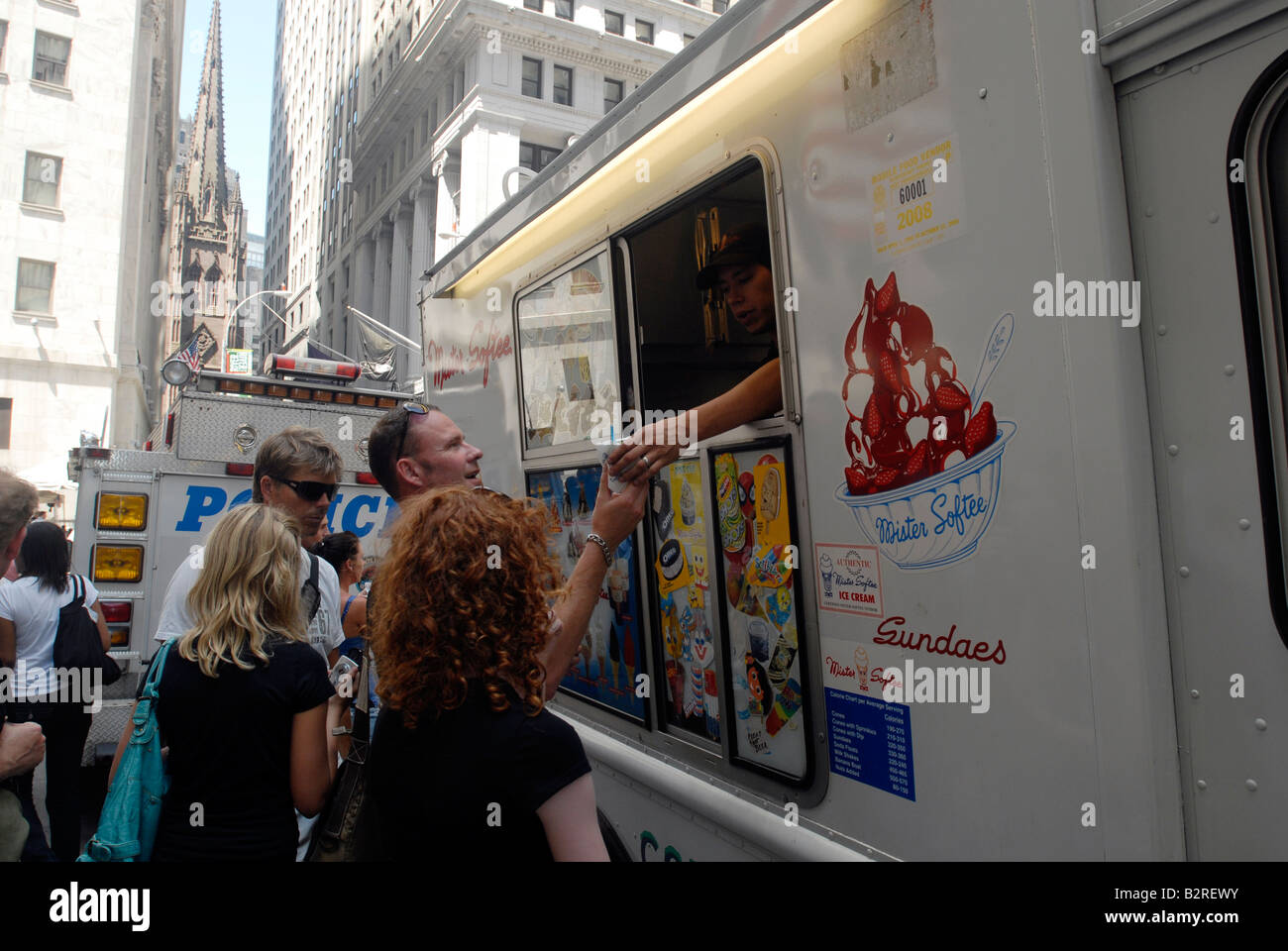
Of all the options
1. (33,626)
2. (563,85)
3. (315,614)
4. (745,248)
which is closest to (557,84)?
(563,85)

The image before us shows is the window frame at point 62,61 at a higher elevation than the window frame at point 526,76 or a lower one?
lower

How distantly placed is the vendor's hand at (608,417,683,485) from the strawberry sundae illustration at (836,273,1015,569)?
0.59 metres

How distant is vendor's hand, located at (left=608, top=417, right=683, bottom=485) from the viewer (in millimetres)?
2402

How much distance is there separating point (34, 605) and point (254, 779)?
291cm

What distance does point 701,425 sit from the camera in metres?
2.42

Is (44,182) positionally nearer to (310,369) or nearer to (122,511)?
(310,369)

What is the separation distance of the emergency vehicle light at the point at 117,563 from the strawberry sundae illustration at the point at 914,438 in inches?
197

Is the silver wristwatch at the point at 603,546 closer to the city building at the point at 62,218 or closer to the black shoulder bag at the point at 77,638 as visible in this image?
the black shoulder bag at the point at 77,638

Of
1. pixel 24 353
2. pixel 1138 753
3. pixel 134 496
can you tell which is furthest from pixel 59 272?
pixel 1138 753

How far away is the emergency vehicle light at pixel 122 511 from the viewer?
5.36m

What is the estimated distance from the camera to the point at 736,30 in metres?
2.20

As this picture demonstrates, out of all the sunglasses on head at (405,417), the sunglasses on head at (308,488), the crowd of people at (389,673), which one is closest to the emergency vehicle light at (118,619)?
the crowd of people at (389,673)

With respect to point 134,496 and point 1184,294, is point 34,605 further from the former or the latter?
point 1184,294

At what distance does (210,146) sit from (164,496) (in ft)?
337
